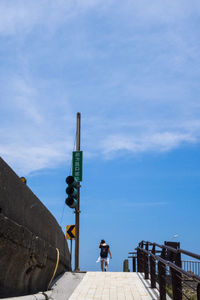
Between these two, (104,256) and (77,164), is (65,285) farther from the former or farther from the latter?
(77,164)

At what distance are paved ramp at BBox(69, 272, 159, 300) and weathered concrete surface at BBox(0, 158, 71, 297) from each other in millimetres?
1353

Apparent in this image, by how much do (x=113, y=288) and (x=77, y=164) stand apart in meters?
8.42

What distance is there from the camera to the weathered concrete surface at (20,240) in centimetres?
579

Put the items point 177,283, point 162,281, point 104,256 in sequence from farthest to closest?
point 104,256 < point 162,281 < point 177,283

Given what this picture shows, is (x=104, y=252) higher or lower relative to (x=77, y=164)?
lower

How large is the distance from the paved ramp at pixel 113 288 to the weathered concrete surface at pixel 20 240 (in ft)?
4.44

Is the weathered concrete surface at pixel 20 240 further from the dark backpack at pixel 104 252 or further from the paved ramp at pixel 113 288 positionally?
the dark backpack at pixel 104 252

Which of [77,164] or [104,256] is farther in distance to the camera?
[77,164]

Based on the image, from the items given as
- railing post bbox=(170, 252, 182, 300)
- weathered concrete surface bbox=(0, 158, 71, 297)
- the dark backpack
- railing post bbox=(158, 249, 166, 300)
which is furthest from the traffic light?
railing post bbox=(170, 252, 182, 300)

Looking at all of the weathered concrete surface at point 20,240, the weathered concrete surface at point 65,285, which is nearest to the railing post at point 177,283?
the weathered concrete surface at point 20,240

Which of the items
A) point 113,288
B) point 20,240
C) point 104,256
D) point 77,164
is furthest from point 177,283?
point 77,164

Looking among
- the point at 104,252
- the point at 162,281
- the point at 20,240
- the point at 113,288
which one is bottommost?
the point at 113,288

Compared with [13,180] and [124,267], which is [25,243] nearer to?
[13,180]

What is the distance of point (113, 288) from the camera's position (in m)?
10.3
